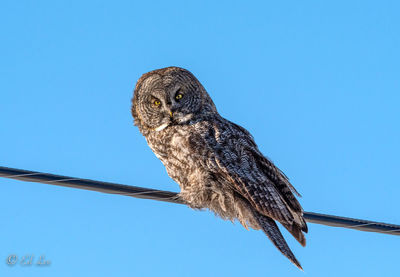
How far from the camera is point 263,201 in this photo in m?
4.45

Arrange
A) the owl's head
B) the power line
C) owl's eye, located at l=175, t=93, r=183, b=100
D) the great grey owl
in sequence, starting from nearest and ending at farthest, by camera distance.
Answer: the power line < the great grey owl < the owl's head < owl's eye, located at l=175, t=93, r=183, b=100

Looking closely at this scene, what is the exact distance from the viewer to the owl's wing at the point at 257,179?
172 inches

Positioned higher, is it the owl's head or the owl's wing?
the owl's head

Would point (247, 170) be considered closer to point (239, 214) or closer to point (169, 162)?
point (239, 214)

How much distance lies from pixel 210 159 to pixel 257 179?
0.41 meters

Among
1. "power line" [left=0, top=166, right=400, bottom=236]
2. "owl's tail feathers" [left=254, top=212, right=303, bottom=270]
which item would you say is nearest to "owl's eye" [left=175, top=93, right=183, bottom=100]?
"power line" [left=0, top=166, right=400, bottom=236]

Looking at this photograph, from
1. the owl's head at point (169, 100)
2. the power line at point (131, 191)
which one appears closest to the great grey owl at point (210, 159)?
the owl's head at point (169, 100)

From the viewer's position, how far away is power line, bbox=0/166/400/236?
3.73 m

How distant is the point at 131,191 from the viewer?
3.86m

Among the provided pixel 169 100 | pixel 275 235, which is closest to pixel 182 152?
pixel 169 100

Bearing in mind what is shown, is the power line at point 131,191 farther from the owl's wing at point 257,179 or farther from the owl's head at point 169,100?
the owl's head at point 169,100

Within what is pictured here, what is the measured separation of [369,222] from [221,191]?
1193 millimetres

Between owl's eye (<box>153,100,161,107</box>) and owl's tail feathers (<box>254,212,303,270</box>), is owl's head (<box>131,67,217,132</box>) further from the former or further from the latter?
owl's tail feathers (<box>254,212,303,270</box>)

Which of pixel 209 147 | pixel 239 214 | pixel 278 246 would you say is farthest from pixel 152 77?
pixel 278 246
